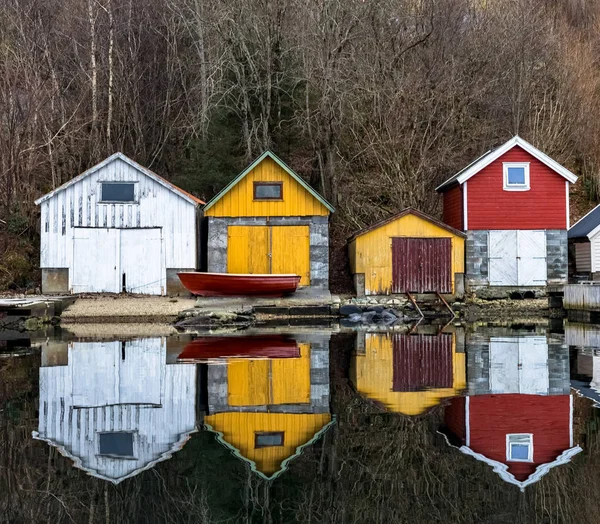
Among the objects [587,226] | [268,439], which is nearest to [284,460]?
[268,439]

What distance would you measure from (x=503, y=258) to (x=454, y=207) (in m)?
3.11

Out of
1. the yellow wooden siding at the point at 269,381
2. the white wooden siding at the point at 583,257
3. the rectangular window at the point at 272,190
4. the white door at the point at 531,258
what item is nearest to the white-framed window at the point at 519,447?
the yellow wooden siding at the point at 269,381

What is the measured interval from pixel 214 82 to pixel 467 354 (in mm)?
23324

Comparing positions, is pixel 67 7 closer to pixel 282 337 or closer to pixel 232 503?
pixel 282 337

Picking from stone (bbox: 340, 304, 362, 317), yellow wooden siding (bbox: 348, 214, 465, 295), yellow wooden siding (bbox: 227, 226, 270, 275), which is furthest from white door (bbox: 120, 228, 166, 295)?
yellow wooden siding (bbox: 348, 214, 465, 295)

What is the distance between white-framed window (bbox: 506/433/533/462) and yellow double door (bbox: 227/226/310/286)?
21.5m

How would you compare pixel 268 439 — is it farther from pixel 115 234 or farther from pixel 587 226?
pixel 587 226

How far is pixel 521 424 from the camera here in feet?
29.6

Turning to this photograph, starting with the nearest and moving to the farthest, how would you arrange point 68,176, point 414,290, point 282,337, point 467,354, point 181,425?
point 181,425, point 467,354, point 282,337, point 414,290, point 68,176

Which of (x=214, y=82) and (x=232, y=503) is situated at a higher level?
(x=214, y=82)

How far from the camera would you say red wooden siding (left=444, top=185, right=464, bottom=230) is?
1217 inches

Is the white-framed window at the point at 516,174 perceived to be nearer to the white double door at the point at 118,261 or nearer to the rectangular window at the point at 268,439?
the white double door at the point at 118,261

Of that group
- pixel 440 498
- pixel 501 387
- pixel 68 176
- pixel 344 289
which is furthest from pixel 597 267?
pixel 440 498

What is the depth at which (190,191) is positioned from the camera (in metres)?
35.4
